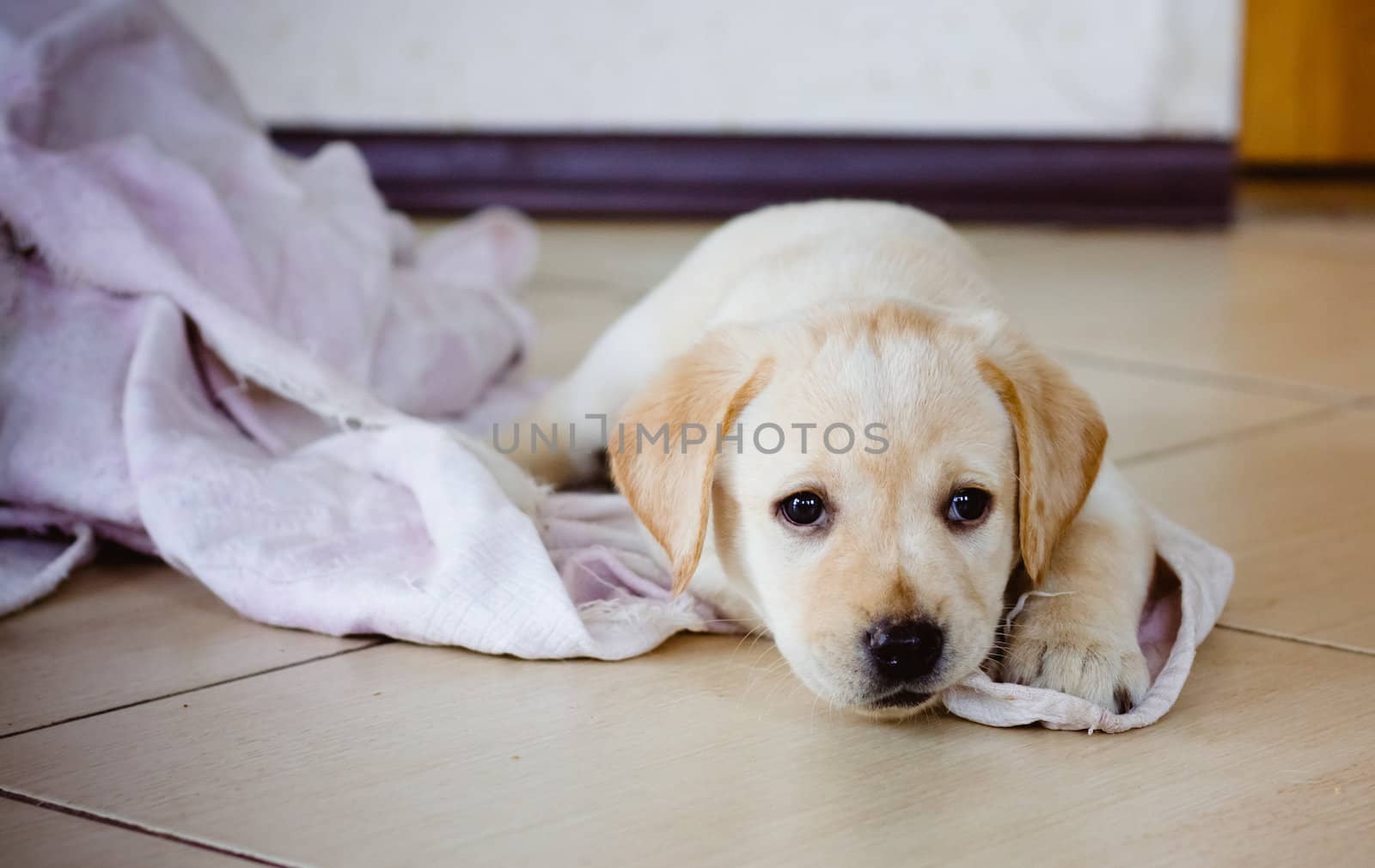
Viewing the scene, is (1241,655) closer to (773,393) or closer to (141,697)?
(773,393)

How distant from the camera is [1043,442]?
1450mm

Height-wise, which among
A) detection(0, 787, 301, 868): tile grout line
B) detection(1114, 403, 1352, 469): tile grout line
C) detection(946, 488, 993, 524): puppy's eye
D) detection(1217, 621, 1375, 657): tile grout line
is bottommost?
detection(1114, 403, 1352, 469): tile grout line

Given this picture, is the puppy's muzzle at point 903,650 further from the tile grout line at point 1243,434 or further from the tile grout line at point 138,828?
the tile grout line at point 1243,434

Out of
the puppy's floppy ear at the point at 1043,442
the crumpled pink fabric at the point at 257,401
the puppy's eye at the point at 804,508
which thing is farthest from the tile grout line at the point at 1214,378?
the puppy's eye at the point at 804,508

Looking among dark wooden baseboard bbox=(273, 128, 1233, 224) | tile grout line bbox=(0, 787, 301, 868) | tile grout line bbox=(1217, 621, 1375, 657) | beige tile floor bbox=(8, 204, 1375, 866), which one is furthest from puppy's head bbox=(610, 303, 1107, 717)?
dark wooden baseboard bbox=(273, 128, 1233, 224)

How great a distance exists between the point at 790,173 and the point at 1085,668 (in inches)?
143

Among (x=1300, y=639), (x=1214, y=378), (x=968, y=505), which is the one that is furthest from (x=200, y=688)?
(x=1214, y=378)

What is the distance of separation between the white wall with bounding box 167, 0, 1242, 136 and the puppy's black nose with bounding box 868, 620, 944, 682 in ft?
12.2

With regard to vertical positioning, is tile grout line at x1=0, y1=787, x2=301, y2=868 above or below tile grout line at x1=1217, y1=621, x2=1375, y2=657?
above

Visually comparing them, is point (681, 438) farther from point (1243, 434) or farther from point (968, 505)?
point (1243, 434)

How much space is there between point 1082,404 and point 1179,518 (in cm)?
53

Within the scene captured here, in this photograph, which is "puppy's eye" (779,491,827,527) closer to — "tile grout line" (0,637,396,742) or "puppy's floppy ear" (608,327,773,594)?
"puppy's floppy ear" (608,327,773,594)

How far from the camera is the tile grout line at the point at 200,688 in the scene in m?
1.38

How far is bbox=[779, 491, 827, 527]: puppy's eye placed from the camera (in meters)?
1.42
